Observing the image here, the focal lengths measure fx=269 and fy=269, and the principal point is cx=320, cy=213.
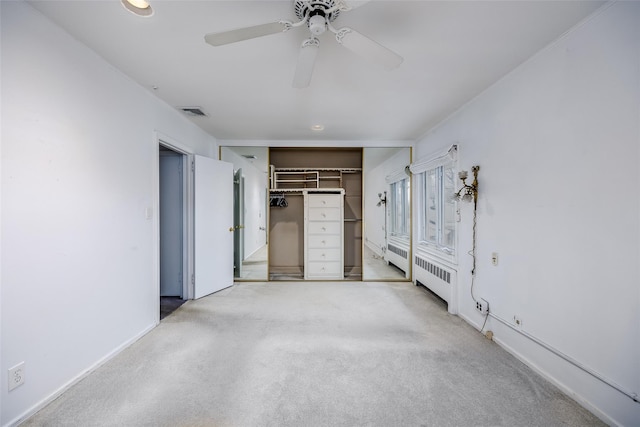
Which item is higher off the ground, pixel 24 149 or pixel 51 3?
pixel 51 3

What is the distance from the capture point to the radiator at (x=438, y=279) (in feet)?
10.2

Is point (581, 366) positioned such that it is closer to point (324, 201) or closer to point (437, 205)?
point (437, 205)

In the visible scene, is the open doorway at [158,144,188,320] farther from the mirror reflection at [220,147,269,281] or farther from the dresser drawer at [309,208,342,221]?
the dresser drawer at [309,208,342,221]

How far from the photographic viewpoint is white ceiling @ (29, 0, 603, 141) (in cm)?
154

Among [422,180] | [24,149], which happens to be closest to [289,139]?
[422,180]

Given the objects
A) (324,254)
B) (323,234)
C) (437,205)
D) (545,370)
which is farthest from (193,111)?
(545,370)

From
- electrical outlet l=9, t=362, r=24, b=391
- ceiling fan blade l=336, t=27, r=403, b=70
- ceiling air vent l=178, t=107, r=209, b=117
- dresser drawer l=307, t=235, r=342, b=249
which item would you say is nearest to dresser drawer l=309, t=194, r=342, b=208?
dresser drawer l=307, t=235, r=342, b=249

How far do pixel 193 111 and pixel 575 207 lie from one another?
141 inches

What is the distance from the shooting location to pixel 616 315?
1466 mm

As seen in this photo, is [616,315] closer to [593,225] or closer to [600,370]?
[600,370]

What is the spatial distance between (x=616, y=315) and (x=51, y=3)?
141 inches

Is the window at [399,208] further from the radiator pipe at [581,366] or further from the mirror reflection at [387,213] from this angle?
the radiator pipe at [581,366]

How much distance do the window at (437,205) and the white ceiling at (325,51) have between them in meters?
0.72

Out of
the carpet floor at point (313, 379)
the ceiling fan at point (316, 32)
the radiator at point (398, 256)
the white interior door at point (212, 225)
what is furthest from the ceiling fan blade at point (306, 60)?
the radiator at point (398, 256)
